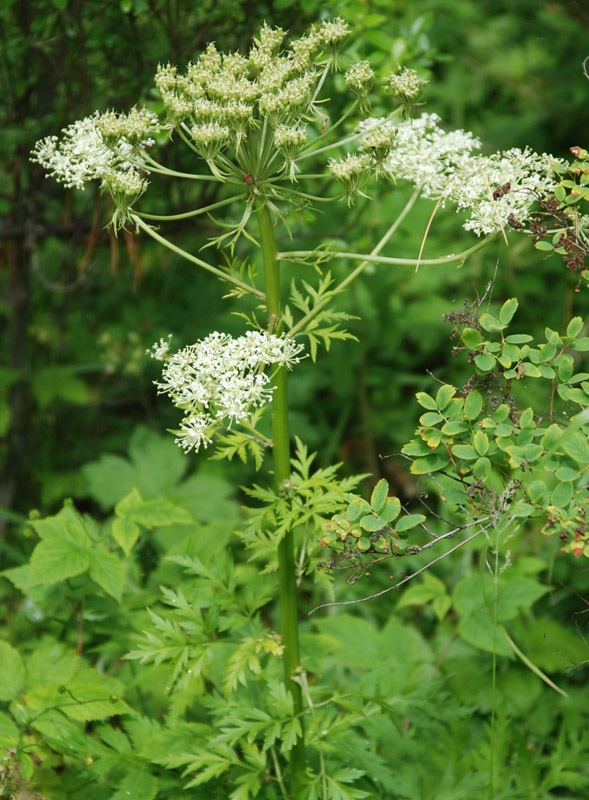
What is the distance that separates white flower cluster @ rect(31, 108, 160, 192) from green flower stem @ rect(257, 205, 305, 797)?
309 mm

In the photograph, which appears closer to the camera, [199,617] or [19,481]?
[199,617]

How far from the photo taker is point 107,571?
2.37 m

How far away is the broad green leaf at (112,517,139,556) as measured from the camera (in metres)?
2.45

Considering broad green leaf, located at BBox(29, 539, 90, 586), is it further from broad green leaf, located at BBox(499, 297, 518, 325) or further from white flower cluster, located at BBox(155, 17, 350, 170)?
broad green leaf, located at BBox(499, 297, 518, 325)

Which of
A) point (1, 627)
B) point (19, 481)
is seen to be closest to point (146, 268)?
point (19, 481)

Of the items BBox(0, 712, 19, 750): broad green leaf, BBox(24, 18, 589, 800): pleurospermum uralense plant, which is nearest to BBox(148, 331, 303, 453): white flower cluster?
BBox(24, 18, 589, 800): pleurospermum uralense plant

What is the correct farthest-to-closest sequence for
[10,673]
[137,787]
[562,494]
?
1. [10,673]
2. [137,787]
3. [562,494]

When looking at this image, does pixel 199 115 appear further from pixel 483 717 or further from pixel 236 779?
pixel 483 717

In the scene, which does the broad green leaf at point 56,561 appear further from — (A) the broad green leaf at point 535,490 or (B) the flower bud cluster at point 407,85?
(B) the flower bud cluster at point 407,85

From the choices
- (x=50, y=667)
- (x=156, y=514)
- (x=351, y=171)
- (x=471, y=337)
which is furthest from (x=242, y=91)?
(x=50, y=667)

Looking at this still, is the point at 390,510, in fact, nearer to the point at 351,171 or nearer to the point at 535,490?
the point at 535,490

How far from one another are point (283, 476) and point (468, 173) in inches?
35.1

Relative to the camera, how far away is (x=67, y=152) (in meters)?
1.88

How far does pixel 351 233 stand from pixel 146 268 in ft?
5.05
